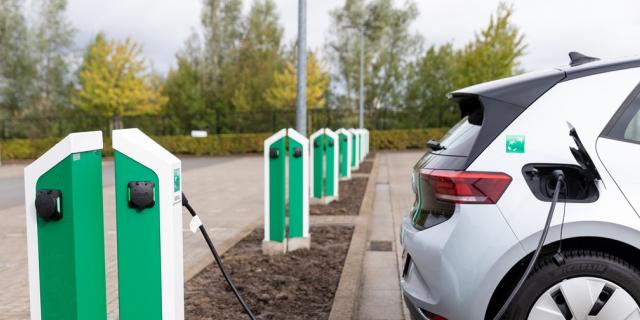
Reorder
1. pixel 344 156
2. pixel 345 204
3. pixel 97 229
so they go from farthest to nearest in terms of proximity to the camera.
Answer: pixel 344 156 → pixel 345 204 → pixel 97 229

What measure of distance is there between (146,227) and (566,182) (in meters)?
1.97

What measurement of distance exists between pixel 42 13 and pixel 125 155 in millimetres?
48569

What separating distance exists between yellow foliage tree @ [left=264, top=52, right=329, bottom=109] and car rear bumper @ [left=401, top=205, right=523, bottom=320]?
103 feet

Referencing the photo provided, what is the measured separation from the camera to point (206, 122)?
35.7 metres

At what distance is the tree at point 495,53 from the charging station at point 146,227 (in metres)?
28.3

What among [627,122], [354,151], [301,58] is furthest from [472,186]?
[354,151]

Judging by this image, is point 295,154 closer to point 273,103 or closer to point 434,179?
point 434,179

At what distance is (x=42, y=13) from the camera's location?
44.2m

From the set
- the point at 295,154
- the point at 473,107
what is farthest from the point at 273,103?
the point at 473,107

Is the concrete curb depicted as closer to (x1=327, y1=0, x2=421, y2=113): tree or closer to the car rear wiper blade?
the car rear wiper blade

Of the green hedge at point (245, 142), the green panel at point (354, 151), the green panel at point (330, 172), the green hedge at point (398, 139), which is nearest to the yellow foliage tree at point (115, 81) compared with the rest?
the green hedge at point (245, 142)

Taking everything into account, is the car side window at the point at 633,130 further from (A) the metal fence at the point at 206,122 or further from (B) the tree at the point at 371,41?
(B) the tree at the point at 371,41

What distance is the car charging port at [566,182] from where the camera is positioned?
8.28 ft

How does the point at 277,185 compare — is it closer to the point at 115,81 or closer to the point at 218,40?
the point at 115,81
